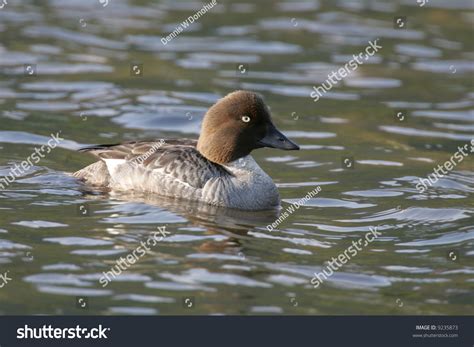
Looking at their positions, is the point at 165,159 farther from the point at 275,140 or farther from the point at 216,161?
the point at 275,140

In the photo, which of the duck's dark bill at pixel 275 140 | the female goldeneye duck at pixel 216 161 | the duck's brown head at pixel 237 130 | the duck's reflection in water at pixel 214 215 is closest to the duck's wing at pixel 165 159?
the female goldeneye duck at pixel 216 161

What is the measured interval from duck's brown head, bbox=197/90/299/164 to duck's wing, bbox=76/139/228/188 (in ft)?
0.66

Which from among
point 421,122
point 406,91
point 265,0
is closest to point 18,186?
point 421,122

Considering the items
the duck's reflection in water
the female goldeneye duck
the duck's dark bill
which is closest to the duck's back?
the female goldeneye duck

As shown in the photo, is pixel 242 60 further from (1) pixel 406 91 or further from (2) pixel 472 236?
(2) pixel 472 236

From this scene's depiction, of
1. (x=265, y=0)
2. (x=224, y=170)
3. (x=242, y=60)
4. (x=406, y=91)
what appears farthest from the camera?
(x=265, y=0)

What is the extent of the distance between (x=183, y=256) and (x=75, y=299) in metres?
1.53

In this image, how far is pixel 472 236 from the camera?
1211cm

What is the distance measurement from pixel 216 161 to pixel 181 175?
548mm

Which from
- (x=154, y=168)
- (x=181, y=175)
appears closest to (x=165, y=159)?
(x=154, y=168)

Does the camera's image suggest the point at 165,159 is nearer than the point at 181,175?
No

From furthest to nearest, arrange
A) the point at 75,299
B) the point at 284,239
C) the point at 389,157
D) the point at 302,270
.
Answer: the point at 389,157 → the point at 284,239 → the point at 302,270 → the point at 75,299

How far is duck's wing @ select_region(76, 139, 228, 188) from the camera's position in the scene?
13047mm

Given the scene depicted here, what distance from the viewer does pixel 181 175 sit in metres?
13.1
